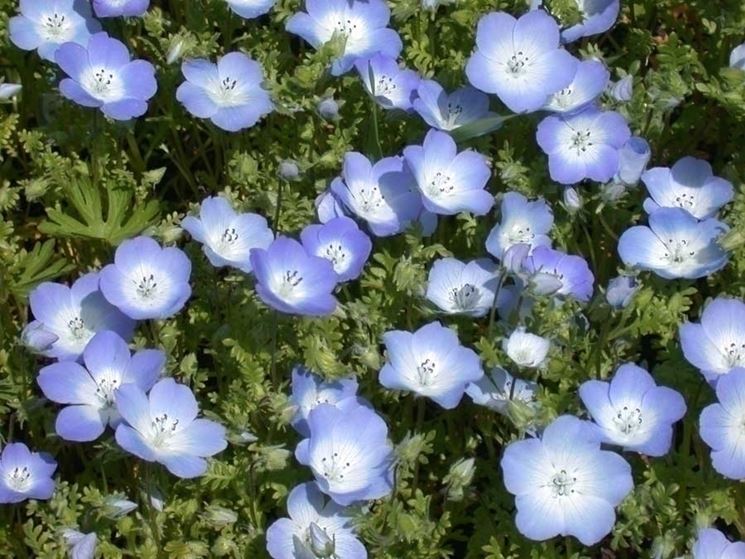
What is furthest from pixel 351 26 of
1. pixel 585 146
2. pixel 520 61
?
pixel 585 146

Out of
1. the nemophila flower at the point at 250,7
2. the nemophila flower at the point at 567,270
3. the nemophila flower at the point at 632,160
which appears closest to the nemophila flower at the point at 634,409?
the nemophila flower at the point at 567,270

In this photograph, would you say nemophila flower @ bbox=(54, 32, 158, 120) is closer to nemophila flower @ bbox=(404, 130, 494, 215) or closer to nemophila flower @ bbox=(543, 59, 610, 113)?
nemophila flower @ bbox=(404, 130, 494, 215)

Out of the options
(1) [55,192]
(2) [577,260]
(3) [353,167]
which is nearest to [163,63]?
(1) [55,192]

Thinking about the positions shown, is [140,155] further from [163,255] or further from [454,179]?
[454,179]

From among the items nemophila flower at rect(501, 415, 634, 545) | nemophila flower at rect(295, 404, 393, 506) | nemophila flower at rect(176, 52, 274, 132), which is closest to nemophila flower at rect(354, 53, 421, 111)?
nemophila flower at rect(176, 52, 274, 132)

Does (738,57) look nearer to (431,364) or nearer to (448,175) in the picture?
(448,175)

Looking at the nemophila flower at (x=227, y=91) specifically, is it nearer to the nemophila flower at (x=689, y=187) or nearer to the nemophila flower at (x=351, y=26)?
the nemophila flower at (x=351, y=26)

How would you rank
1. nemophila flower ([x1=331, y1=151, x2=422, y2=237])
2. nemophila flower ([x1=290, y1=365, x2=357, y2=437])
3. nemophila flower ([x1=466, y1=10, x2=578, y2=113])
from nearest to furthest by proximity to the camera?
nemophila flower ([x1=290, y1=365, x2=357, y2=437])
nemophila flower ([x1=331, y1=151, x2=422, y2=237])
nemophila flower ([x1=466, y1=10, x2=578, y2=113])
